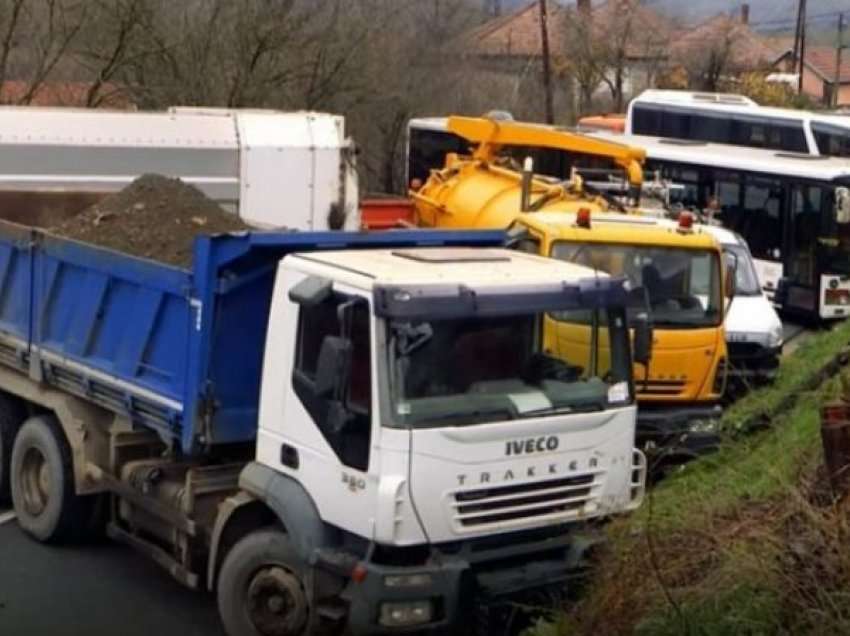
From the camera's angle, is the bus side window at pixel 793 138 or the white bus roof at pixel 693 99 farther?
the white bus roof at pixel 693 99

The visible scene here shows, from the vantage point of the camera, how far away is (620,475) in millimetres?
8531

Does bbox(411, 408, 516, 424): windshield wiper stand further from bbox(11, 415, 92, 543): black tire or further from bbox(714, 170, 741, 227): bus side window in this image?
bbox(714, 170, 741, 227): bus side window

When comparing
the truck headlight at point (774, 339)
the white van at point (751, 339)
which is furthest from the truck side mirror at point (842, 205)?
the truck headlight at point (774, 339)

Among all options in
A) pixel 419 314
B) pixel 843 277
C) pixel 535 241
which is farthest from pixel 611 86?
pixel 419 314

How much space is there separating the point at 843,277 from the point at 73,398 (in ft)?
48.9

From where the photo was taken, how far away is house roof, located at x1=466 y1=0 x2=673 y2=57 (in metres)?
59.7

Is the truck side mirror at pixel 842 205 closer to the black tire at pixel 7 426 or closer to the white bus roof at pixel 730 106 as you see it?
the white bus roof at pixel 730 106

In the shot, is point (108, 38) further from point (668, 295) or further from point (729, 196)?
point (668, 295)

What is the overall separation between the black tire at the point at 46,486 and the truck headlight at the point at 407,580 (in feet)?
11.4

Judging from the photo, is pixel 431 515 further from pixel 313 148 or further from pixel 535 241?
pixel 313 148

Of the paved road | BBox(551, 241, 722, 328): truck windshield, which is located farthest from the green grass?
the paved road

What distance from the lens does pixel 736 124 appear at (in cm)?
3108

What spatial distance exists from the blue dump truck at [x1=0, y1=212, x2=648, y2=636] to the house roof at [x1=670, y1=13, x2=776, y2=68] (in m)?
56.2

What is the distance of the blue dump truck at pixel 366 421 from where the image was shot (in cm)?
779
